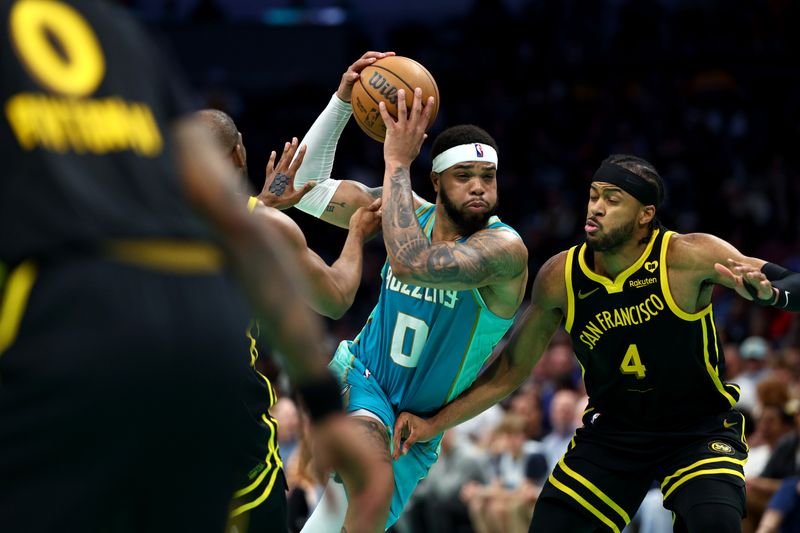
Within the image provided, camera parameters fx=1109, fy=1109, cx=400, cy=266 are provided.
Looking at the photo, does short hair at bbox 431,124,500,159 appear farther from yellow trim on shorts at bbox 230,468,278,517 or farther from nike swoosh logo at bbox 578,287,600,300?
yellow trim on shorts at bbox 230,468,278,517

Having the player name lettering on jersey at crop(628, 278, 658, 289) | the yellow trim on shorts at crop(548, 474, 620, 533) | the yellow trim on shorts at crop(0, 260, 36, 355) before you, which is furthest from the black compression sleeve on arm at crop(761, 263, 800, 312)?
the yellow trim on shorts at crop(0, 260, 36, 355)

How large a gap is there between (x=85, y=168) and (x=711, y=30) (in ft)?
57.2

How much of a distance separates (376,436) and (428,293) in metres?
0.79

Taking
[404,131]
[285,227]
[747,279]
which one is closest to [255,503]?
[285,227]

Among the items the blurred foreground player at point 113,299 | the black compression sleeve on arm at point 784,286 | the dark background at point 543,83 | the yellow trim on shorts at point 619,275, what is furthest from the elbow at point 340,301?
the dark background at point 543,83

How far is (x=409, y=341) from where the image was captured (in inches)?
225

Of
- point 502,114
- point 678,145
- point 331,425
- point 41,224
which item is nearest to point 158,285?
point 41,224

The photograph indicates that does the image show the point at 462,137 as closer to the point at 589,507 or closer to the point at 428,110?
the point at 428,110

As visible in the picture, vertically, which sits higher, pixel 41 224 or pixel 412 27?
pixel 41 224

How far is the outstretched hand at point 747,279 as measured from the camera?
212 inches

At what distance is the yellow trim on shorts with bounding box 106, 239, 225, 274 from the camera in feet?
7.15

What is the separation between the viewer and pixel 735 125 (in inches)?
677

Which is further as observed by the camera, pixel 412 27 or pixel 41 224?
pixel 412 27

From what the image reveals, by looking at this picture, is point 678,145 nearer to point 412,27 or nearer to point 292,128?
point 412,27
